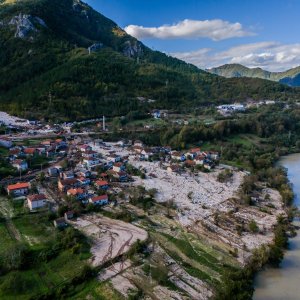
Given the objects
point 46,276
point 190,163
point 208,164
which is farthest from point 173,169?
point 46,276

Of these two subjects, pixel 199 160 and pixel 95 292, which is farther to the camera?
pixel 199 160

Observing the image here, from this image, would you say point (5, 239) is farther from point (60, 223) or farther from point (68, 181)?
point (68, 181)

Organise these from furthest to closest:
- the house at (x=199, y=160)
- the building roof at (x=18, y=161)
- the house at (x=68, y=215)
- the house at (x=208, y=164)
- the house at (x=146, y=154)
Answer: the house at (x=146, y=154) → the house at (x=199, y=160) → the house at (x=208, y=164) → the building roof at (x=18, y=161) → the house at (x=68, y=215)

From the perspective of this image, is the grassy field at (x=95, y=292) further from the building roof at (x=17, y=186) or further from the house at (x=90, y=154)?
the house at (x=90, y=154)

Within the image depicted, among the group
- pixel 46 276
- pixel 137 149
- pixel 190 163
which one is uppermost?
pixel 137 149

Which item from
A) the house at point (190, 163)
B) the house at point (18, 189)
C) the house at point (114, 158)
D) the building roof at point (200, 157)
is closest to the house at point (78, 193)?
the house at point (18, 189)

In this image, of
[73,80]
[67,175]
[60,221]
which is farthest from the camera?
[73,80]
